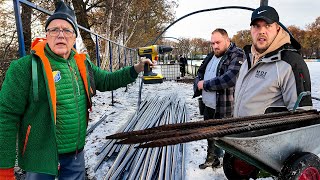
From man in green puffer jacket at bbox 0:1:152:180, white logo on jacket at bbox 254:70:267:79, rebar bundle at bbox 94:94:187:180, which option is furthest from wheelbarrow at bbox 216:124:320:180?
rebar bundle at bbox 94:94:187:180

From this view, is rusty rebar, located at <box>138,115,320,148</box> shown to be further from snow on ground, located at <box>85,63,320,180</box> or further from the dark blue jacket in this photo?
snow on ground, located at <box>85,63,320,180</box>

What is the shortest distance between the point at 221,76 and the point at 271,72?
1.20 m

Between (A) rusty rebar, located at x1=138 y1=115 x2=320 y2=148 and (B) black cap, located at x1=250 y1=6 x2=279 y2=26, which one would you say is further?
(B) black cap, located at x1=250 y1=6 x2=279 y2=26

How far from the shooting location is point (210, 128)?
1442 mm

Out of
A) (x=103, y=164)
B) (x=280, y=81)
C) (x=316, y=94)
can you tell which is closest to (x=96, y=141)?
(x=103, y=164)

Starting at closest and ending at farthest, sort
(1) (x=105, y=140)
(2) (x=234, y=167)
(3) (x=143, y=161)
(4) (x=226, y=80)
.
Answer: (2) (x=234, y=167) → (4) (x=226, y=80) → (3) (x=143, y=161) → (1) (x=105, y=140)

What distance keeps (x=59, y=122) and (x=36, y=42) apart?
0.63 metres

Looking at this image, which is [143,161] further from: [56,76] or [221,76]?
[56,76]

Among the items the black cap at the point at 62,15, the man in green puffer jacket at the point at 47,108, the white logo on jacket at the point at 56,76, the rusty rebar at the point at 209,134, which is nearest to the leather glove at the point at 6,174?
the man in green puffer jacket at the point at 47,108

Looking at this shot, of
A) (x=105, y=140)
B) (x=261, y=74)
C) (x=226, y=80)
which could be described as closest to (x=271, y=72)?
(x=261, y=74)

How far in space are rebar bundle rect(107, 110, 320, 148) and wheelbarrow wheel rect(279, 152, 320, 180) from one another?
0.22 m

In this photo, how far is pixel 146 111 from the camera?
6723 mm

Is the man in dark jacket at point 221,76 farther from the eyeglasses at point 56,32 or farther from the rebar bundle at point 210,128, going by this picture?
the eyeglasses at point 56,32

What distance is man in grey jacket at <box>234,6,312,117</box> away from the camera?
70.1 inches
